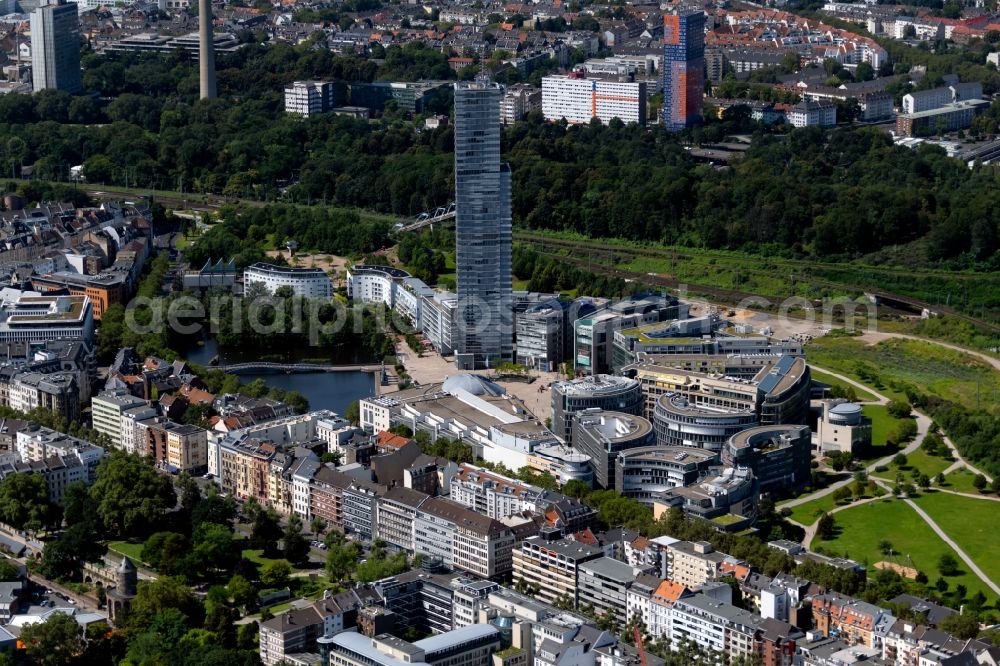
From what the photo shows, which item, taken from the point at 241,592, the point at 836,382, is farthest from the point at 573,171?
the point at 241,592

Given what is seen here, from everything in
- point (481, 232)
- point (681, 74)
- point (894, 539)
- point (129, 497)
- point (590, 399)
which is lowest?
point (894, 539)

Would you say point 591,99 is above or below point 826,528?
above

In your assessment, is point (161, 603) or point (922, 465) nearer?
point (161, 603)

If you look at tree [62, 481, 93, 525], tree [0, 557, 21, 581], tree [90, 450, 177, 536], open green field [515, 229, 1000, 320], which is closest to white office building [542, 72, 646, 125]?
open green field [515, 229, 1000, 320]

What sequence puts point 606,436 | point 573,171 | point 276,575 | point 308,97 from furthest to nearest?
point 308,97, point 573,171, point 606,436, point 276,575

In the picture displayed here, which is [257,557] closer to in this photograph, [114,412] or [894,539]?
[114,412]

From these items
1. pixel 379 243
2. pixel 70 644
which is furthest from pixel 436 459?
pixel 379 243
